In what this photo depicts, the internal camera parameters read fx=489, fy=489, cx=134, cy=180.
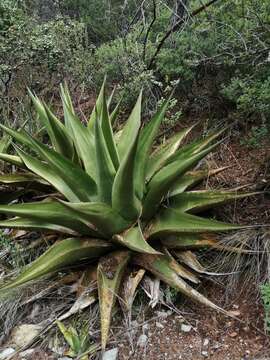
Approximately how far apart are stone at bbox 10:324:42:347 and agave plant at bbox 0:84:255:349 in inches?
11.0

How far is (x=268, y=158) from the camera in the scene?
11.4ft

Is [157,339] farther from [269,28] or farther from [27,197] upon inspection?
[269,28]

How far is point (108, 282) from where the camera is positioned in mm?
2559

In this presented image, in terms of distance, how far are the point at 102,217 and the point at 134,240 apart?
0.69 ft

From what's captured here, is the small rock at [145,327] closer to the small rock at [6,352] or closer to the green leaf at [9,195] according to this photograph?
the small rock at [6,352]

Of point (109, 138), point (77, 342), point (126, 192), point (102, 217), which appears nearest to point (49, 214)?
point (102, 217)

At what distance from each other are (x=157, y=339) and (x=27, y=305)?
79 centimetres

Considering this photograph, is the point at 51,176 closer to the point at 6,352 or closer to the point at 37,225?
the point at 37,225

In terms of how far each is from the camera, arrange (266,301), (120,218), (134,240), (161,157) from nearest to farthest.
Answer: (266,301)
(134,240)
(120,218)
(161,157)

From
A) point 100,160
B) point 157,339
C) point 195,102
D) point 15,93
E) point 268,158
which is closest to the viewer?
point 157,339

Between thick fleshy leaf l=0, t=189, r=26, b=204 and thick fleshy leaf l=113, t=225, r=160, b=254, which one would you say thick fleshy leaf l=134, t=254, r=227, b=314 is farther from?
thick fleshy leaf l=0, t=189, r=26, b=204

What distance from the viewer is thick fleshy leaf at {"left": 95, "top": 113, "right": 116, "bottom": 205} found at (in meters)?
2.62

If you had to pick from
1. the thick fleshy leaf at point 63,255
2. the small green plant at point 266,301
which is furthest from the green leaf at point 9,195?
the small green plant at point 266,301

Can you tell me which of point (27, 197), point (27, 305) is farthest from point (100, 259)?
point (27, 197)
